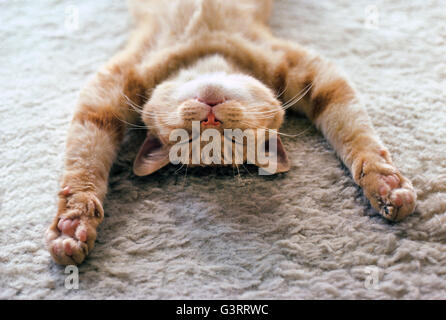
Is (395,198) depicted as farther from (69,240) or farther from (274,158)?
(69,240)

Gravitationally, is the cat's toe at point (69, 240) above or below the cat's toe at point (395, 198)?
below

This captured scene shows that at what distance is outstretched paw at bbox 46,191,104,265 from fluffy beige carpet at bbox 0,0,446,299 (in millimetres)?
46

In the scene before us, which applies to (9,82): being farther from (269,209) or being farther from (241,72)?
(269,209)

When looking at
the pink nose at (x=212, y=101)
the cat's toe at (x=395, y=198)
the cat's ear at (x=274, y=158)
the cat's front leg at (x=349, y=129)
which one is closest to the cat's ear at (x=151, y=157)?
the pink nose at (x=212, y=101)

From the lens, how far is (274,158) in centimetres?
139

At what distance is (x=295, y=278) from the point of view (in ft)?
3.43

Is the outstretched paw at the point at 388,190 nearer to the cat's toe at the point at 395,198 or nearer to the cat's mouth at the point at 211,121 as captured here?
the cat's toe at the point at 395,198

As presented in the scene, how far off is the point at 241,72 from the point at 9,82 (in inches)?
40.3

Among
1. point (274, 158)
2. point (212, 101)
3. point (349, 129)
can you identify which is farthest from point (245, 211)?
point (349, 129)

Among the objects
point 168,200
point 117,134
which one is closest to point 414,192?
point 168,200

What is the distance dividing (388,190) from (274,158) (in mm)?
376

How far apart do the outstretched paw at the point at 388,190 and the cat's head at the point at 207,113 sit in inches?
10.6

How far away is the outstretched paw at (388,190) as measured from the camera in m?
1.14

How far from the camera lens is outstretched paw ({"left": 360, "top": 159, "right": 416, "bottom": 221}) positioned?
3.74 ft
